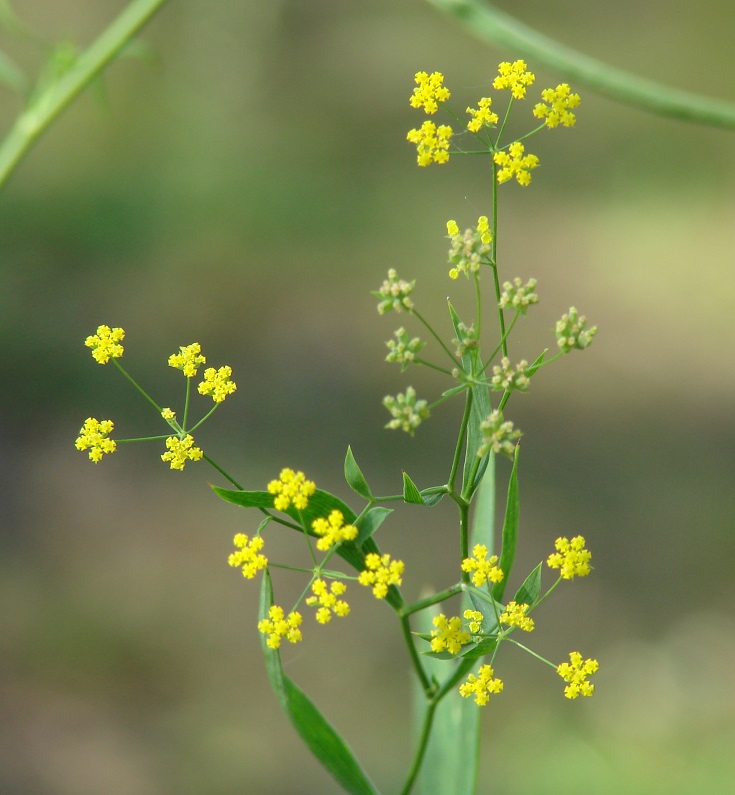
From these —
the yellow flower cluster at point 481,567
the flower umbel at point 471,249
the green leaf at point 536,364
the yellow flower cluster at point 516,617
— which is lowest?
the yellow flower cluster at point 516,617

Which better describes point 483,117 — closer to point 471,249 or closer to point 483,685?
point 471,249

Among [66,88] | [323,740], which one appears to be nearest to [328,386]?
[66,88]

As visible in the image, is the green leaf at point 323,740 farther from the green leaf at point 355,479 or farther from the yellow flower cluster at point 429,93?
the yellow flower cluster at point 429,93

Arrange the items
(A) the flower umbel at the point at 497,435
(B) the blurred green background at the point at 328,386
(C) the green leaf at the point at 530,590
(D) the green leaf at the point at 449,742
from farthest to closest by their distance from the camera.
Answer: (B) the blurred green background at the point at 328,386, (D) the green leaf at the point at 449,742, (C) the green leaf at the point at 530,590, (A) the flower umbel at the point at 497,435

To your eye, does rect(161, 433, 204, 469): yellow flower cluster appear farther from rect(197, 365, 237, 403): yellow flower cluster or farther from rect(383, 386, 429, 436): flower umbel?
rect(383, 386, 429, 436): flower umbel

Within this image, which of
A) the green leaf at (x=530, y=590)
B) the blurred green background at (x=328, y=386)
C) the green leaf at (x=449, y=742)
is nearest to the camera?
the green leaf at (x=530, y=590)

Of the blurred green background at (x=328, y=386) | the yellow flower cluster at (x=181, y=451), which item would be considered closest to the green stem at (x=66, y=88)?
the yellow flower cluster at (x=181, y=451)

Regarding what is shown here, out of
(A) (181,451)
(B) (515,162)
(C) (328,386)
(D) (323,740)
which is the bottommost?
(D) (323,740)
